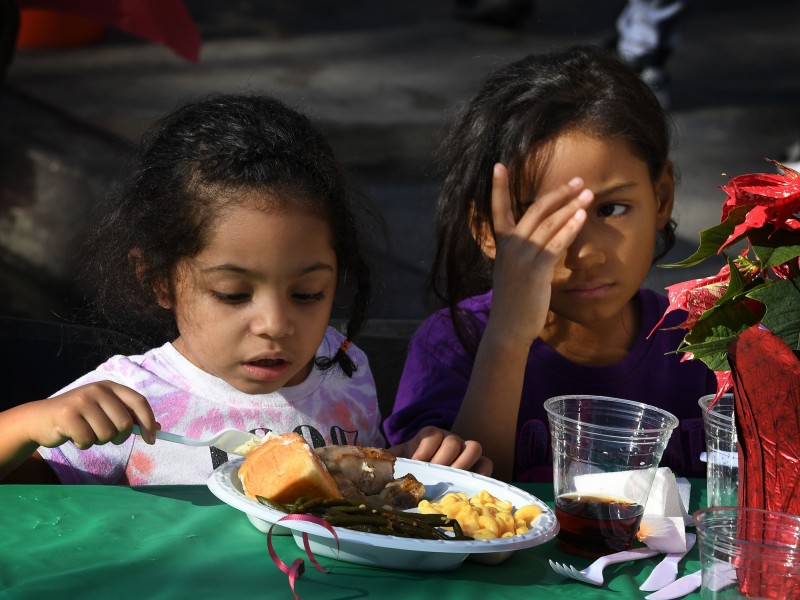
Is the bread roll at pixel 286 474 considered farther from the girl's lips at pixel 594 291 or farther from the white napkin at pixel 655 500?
the girl's lips at pixel 594 291

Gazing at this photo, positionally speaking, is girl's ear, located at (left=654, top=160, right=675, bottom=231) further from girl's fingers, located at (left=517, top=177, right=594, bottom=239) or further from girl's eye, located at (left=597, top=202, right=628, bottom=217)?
girl's fingers, located at (left=517, top=177, right=594, bottom=239)

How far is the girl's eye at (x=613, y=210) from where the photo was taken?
237 centimetres

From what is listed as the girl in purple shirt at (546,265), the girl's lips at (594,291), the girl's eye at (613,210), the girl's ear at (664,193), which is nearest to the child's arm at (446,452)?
the girl in purple shirt at (546,265)

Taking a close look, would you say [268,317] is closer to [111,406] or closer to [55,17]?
[111,406]

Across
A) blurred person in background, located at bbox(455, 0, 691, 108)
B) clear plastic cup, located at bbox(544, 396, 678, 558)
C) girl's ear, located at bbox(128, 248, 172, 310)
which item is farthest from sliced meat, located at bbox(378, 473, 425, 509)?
blurred person in background, located at bbox(455, 0, 691, 108)

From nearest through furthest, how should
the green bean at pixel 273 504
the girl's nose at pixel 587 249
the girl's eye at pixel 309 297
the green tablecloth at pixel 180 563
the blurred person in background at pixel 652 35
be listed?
1. the green tablecloth at pixel 180 563
2. the green bean at pixel 273 504
3. the girl's eye at pixel 309 297
4. the girl's nose at pixel 587 249
5. the blurred person in background at pixel 652 35

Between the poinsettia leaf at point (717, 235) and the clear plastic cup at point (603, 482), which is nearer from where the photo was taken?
the poinsettia leaf at point (717, 235)

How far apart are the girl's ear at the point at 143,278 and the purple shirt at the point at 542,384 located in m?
0.59

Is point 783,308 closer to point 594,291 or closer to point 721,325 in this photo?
point 721,325

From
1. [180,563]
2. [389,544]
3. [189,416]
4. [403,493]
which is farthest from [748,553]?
[189,416]

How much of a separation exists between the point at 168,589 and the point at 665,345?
1.56m

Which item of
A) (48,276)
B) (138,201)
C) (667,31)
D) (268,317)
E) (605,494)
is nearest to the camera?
(605,494)

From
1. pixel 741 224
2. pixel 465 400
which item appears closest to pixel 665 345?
pixel 465 400

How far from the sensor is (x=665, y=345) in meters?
2.66
